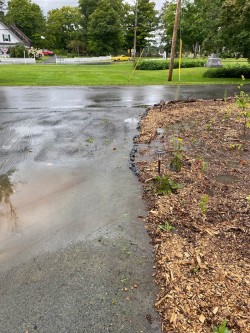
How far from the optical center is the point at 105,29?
45312mm

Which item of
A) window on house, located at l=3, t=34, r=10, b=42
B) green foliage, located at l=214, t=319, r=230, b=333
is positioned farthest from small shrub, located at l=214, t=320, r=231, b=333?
window on house, located at l=3, t=34, r=10, b=42

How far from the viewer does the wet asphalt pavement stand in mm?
2236

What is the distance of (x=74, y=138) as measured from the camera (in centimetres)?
675

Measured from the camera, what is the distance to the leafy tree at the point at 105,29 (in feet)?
148

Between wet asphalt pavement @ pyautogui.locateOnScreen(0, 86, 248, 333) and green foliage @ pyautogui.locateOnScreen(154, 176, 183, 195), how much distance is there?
34 cm

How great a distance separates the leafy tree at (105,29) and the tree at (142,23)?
18.0 feet

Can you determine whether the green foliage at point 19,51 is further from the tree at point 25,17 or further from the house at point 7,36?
the tree at point 25,17

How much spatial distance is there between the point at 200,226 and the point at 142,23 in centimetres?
5609

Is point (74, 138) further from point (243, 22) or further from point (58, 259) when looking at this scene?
point (243, 22)

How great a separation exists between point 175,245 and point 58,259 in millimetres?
1212

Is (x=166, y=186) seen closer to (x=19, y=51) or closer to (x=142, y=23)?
(x=19, y=51)

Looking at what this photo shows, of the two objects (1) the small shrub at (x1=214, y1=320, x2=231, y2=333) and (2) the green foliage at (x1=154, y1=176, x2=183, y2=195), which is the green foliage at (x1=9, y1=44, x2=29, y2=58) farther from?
(1) the small shrub at (x1=214, y1=320, x2=231, y2=333)

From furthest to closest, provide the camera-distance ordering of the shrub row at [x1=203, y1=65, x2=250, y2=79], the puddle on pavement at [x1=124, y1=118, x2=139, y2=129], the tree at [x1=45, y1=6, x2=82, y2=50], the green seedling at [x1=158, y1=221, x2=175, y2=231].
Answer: the tree at [x1=45, y1=6, x2=82, y2=50] → the shrub row at [x1=203, y1=65, x2=250, y2=79] → the puddle on pavement at [x1=124, y1=118, x2=139, y2=129] → the green seedling at [x1=158, y1=221, x2=175, y2=231]

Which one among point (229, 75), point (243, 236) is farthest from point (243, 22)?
point (243, 236)
